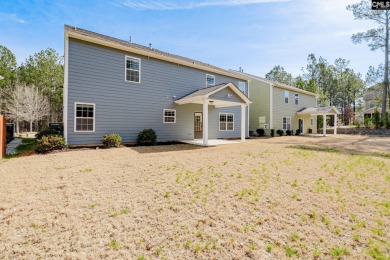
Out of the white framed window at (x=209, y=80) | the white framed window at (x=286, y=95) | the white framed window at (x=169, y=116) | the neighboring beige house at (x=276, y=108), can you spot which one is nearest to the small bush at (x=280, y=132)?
the neighboring beige house at (x=276, y=108)

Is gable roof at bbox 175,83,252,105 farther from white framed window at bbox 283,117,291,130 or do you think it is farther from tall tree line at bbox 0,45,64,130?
tall tree line at bbox 0,45,64,130

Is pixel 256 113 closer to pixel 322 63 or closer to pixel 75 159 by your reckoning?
pixel 75 159

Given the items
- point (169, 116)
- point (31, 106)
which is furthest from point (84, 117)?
point (31, 106)

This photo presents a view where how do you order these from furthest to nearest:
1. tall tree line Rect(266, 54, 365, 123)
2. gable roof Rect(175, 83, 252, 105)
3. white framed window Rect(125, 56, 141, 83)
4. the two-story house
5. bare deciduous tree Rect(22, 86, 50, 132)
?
tall tree line Rect(266, 54, 365, 123), bare deciduous tree Rect(22, 86, 50, 132), white framed window Rect(125, 56, 141, 83), gable roof Rect(175, 83, 252, 105), the two-story house

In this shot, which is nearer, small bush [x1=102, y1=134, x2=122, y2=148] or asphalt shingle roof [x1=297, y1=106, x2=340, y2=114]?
small bush [x1=102, y1=134, x2=122, y2=148]

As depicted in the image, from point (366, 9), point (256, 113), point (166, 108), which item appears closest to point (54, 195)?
point (166, 108)

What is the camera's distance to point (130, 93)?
1213cm

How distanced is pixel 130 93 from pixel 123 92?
427 mm

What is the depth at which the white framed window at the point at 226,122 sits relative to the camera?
1678cm

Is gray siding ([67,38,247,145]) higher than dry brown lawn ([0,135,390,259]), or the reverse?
gray siding ([67,38,247,145])

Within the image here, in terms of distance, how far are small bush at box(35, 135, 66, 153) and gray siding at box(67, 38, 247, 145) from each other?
605mm

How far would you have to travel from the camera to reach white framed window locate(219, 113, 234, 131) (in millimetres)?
16781

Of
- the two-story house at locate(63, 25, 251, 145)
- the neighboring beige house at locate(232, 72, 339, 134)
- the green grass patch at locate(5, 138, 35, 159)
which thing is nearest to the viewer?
the green grass patch at locate(5, 138, 35, 159)

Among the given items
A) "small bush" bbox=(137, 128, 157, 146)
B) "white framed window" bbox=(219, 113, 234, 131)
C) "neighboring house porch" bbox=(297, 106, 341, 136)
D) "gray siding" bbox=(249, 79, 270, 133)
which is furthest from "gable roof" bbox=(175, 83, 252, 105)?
"neighboring house porch" bbox=(297, 106, 341, 136)
